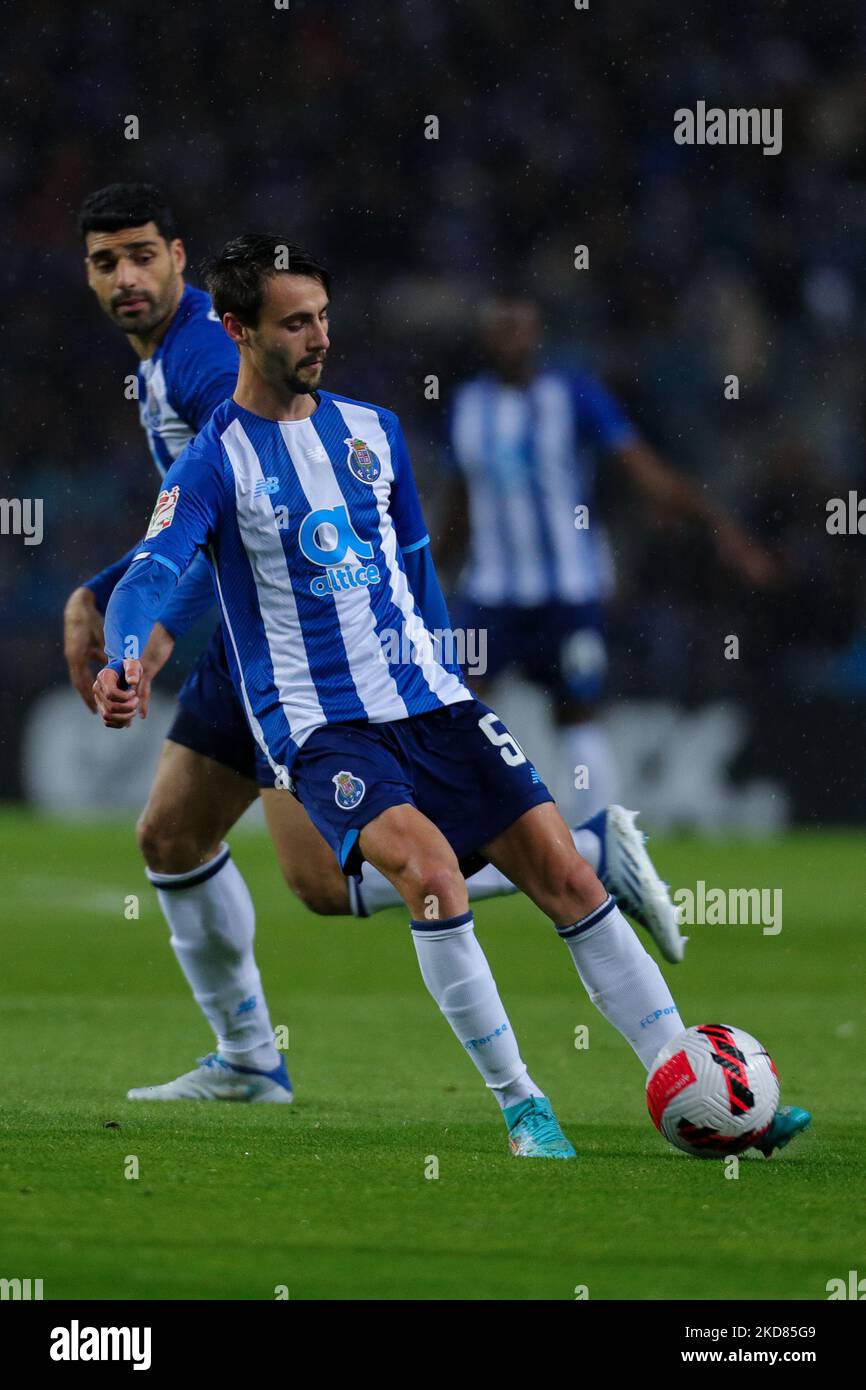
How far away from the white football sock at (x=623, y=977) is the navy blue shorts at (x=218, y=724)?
3.71 feet

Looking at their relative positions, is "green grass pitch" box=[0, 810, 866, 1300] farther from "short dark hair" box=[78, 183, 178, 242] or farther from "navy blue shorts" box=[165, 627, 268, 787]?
"short dark hair" box=[78, 183, 178, 242]

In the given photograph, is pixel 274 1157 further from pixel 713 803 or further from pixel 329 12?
pixel 329 12

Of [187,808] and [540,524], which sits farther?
[540,524]

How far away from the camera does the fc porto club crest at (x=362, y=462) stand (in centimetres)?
482

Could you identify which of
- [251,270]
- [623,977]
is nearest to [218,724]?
[251,270]

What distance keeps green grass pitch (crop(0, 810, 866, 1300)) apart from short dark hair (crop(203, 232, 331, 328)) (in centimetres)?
179

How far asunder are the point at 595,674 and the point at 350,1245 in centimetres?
515

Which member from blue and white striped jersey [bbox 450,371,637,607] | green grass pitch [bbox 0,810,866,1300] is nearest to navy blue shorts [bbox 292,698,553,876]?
green grass pitch [bbox 0,810,866,1300]

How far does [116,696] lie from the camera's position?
170 inches

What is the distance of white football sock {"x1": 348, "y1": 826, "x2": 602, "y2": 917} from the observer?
5.54 meters

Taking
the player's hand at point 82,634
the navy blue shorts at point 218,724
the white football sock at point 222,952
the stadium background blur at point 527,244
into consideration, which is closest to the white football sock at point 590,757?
the white football sock at point 222,952

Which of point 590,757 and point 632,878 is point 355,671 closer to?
point 632,878

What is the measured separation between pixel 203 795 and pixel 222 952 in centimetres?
44

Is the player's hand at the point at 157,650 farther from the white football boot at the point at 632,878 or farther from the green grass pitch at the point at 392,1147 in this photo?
the white football boot at the point at 632,878
